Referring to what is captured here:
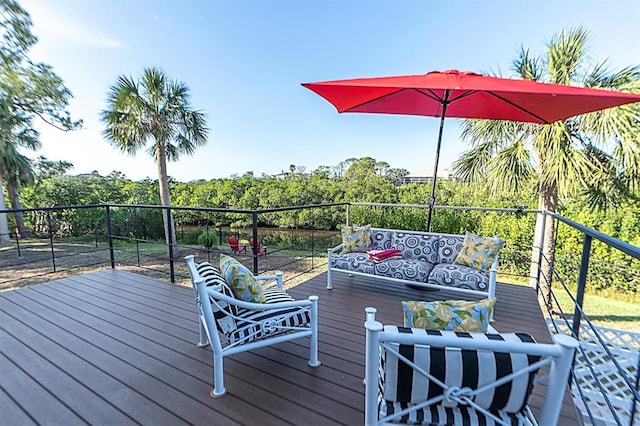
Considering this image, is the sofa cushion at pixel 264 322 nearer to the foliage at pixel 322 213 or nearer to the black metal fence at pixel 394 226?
the black metal fence at pixel 394 226

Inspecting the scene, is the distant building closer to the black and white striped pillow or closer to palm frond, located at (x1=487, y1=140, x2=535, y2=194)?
palm frond, located at (x1=487, y1=140, x2=535, y2=194)

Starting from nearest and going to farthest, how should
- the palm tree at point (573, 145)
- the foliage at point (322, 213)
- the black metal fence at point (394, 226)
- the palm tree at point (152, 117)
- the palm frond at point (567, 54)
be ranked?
the black metal fence at point (394, 226) → the palm tree at point (573, 145) → the palm frond at point (567, 54) → the foliage at point (322, 213) → the palm tree at point (152, 117)

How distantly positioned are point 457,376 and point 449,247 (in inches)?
105

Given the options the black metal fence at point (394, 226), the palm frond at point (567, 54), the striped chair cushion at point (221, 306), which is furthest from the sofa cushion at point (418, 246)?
the palm frond at point (567, 54)

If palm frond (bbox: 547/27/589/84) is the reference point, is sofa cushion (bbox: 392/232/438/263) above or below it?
below

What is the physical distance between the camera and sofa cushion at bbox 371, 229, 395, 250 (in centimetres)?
369

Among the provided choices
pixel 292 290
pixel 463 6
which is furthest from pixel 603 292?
pixel 292 290

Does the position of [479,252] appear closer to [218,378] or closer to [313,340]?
[313,340]

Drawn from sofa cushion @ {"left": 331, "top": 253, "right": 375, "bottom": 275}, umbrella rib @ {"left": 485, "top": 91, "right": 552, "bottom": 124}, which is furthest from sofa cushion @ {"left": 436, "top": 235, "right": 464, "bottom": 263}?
umbrella rib @ {"left": 485, "top": 91, "right": 552, "bottom": 124}

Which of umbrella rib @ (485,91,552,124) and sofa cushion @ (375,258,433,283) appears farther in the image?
sofa cushion @ (375,258,433,283)

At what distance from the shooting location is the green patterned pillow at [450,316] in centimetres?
115

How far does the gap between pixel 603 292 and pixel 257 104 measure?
11.9 meters

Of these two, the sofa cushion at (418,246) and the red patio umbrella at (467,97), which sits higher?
the red patio umbrella at (467,97)

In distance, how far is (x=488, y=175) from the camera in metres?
5.28
